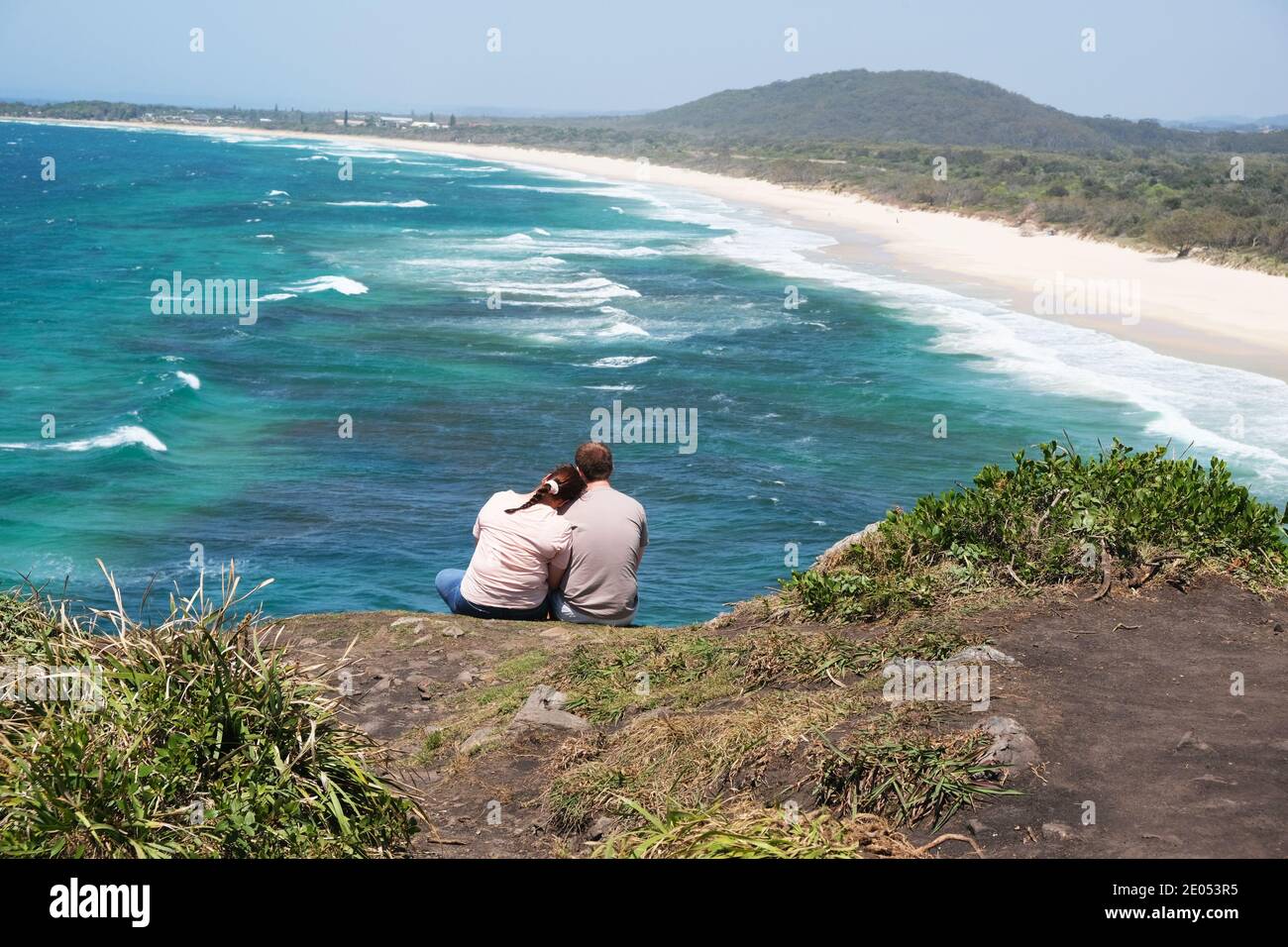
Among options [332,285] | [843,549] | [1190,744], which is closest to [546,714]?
[1190,744]

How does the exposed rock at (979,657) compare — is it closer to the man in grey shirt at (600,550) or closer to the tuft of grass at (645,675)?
the tuft of grass at (645,675)

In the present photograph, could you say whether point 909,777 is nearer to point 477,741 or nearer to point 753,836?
point 753,836

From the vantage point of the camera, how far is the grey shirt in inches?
281

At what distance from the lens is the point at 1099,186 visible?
63188mm

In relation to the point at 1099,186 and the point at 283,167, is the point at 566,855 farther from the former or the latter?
the point at 283,167

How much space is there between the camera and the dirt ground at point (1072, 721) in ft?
13.9

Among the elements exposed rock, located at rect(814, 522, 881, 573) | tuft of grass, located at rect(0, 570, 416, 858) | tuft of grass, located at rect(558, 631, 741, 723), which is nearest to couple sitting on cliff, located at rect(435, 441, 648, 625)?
tuft of grass, located at rect(558, 631, 741, 723)

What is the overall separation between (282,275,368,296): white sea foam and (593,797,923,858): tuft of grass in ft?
109

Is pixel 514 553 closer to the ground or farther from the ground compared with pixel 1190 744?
farther from the ground

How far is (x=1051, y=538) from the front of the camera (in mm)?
7094

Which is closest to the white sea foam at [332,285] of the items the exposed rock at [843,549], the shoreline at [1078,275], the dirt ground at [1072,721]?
the shoreline at [1078,275]

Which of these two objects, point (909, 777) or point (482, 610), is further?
point (482, 610)

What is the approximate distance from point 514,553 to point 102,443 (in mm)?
15600
